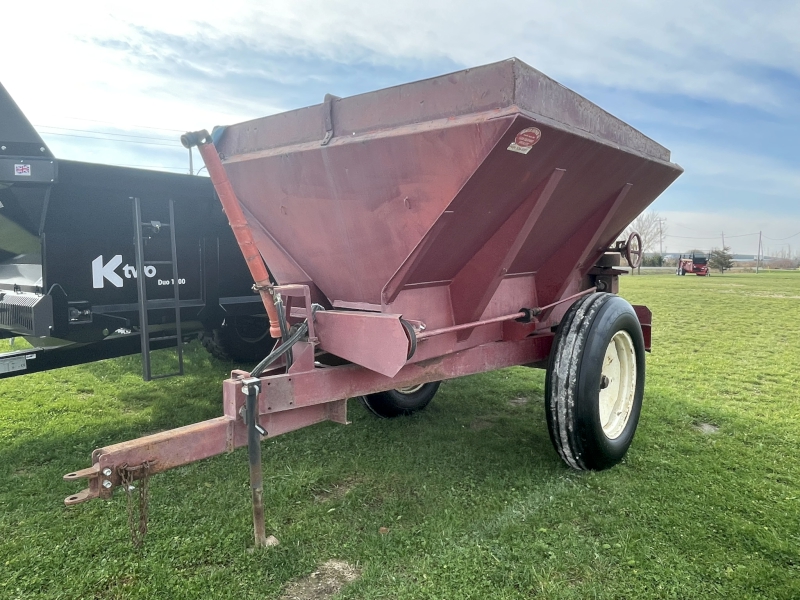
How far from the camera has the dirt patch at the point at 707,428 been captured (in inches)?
183

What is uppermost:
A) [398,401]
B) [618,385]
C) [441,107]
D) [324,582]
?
[441,107]

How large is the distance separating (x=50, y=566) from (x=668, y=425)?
4322 mm

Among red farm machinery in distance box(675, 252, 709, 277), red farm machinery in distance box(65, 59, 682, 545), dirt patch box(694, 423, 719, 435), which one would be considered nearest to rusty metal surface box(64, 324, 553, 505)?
red farm machinery in distance box(65, 59, 682, 545)

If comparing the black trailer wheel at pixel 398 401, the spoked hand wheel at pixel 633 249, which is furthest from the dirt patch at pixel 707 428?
the black trailer wheel at pixel 398 401

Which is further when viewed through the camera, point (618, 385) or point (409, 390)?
point (409, 390)

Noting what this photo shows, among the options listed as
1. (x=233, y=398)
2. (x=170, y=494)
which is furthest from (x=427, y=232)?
(x=170, y=494)

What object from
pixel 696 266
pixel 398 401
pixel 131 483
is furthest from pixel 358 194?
pixel 696 266

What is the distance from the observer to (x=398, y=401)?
4762 mm

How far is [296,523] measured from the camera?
302 centimetres

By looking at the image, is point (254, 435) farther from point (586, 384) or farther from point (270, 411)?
point (586, 384)

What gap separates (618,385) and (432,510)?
1.74 m

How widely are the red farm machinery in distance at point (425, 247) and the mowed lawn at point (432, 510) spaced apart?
337mm

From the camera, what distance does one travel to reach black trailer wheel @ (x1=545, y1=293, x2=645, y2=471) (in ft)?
11.2

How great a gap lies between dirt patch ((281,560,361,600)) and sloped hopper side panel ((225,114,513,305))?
4.37 feet
